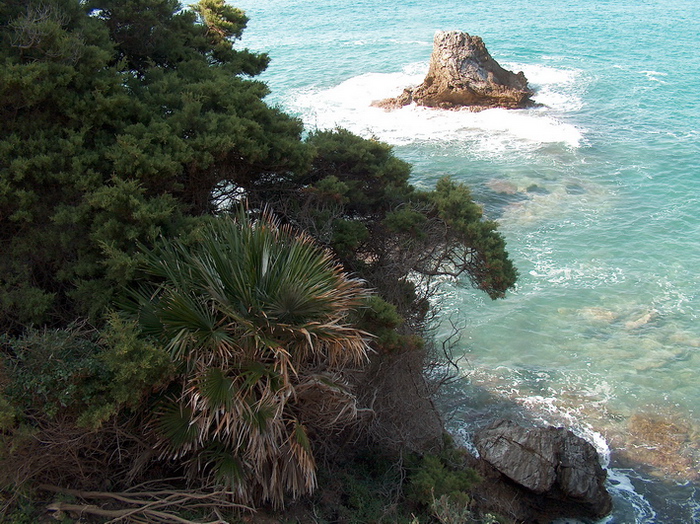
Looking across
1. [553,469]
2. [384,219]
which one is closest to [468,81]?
[384,219]

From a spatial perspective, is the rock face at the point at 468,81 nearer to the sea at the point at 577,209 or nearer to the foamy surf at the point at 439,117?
the foamy surf at the point at 439,117

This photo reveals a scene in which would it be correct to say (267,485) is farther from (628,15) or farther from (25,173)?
(628,15)

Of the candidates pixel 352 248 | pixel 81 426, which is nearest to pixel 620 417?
pixel 352 248

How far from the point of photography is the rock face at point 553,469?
40.1 feet

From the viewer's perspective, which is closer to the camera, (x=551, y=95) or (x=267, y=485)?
(x=267, y=485)

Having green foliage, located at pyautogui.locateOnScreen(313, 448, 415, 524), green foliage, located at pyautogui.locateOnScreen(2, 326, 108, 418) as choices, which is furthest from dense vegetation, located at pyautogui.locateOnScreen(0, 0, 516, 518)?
green foliage, located at pyautogui.locateOnScreen(313, 448, 415, 524)

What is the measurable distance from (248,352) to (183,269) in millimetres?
1570

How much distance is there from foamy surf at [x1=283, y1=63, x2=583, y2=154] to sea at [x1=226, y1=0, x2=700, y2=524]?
141mm

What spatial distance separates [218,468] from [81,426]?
171cm

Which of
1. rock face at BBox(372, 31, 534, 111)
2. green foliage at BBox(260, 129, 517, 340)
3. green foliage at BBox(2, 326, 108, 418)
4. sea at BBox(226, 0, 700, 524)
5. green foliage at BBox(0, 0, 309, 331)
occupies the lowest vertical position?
sea at BBox(226, 0, 700, 524)

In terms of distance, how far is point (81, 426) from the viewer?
718cm

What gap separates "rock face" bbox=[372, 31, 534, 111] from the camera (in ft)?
111

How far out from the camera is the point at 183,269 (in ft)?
27.9

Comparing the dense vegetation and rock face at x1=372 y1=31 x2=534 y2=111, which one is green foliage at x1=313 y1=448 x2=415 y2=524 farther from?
rock face at x1=372 y1=31 x2=534 y2=111
